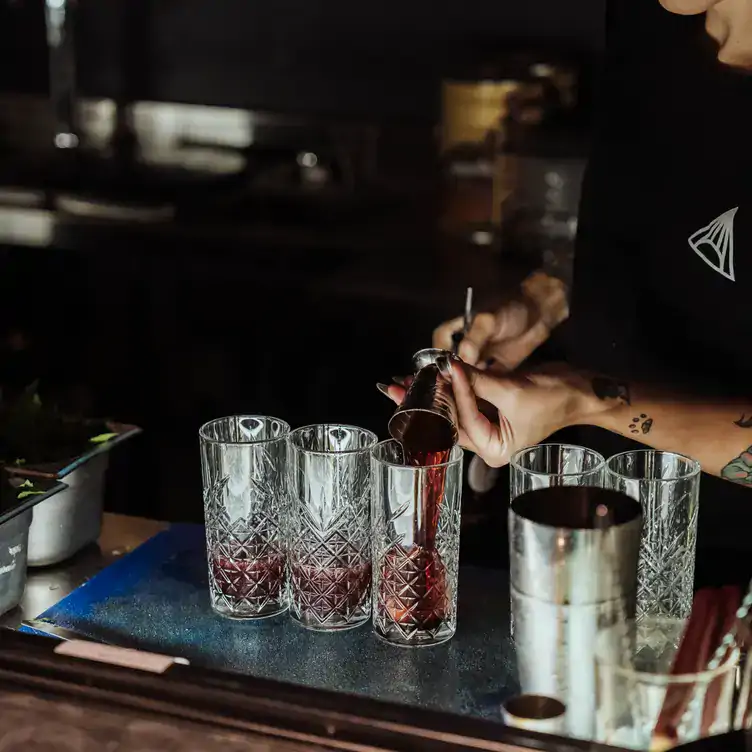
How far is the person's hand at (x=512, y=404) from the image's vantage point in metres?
1.32

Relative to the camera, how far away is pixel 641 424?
144cm

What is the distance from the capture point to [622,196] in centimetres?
145

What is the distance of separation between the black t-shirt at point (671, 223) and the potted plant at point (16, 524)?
0.68 metres

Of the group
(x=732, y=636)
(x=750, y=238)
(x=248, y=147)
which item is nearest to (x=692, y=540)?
(x=732, y=636)

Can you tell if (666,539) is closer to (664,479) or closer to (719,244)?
(664,479)

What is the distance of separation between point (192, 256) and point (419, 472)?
62 cm

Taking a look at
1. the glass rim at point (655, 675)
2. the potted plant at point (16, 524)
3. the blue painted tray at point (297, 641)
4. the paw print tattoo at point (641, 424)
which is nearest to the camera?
the glass rim at point (655, 675)

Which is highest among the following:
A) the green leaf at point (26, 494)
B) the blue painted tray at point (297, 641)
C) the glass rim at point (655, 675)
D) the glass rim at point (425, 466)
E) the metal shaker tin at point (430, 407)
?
the metal shaker tin at point (430, 407)

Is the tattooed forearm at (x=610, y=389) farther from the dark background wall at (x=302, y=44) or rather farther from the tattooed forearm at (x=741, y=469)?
the dark background wall at (x=302, y=44)

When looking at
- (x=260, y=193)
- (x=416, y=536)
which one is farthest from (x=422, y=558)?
(x=260, y=193)

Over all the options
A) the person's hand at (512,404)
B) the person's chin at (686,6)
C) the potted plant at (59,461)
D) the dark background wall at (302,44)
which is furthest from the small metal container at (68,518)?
the person's chin at (686,6)

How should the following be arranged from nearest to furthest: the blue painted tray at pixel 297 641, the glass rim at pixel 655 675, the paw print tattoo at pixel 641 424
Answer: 1. the glass rim at pixel 655 675
2. the blue painted tray at pixel 297 641
3. the paw print tattoo at pixel 641 424

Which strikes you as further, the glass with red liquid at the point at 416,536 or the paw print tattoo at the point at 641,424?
the paw print tattoo at the point at 641,424

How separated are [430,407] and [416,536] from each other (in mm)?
139
